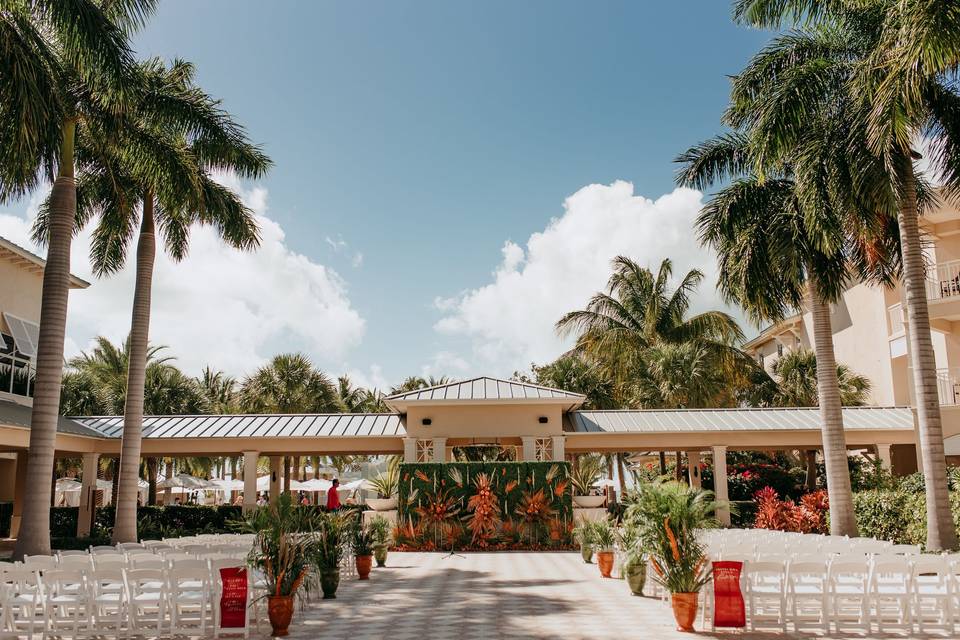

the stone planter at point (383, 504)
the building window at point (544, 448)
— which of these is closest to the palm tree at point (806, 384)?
the building window at point (544, 448)

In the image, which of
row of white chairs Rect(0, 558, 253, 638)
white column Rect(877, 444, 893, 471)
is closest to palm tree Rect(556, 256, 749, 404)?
white column Rect(877, 444, 893, 471)

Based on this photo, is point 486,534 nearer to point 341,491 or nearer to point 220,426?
point 220,426

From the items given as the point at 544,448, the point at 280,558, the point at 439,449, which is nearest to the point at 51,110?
the point at 280,558

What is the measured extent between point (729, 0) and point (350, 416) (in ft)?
58.4

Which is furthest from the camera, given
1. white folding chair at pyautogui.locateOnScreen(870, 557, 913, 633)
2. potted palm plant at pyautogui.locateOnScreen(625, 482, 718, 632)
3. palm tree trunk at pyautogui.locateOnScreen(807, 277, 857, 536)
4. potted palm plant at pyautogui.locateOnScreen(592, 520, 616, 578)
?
palm tree trunk at pyautogui.locateOnScreen(807, 277, 857, 536)

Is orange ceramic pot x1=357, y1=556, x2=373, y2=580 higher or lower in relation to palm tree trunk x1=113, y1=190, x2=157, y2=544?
lower

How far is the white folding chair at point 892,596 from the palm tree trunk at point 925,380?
4823 mm

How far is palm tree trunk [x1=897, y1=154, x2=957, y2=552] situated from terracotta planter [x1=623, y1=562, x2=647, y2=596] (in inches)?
233

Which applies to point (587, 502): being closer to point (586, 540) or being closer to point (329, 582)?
point (586, 540)

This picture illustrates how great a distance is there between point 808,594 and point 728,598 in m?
1.06

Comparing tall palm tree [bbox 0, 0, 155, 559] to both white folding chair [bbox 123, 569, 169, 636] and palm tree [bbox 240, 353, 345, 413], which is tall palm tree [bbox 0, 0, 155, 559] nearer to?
white folding chair [bbox 123, 569, 169, 636]

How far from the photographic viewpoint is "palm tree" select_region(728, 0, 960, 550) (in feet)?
40.4

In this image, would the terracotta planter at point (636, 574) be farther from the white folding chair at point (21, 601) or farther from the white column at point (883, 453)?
the white column at point (883, 453)

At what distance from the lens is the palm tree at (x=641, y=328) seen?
97.2ft
